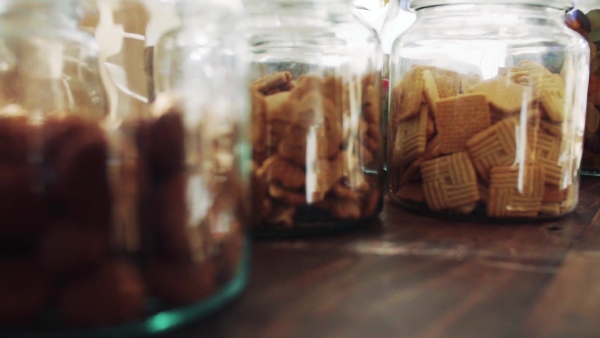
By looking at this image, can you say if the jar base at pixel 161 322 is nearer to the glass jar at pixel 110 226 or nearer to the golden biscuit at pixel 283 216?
the glass jar at pixel 110 226

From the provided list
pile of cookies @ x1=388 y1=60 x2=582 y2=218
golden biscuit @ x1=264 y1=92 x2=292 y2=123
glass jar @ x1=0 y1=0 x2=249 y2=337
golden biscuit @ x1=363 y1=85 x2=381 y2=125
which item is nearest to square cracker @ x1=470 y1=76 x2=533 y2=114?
pile of cookies @ x1=388 y1=60 x2=582 y2=218

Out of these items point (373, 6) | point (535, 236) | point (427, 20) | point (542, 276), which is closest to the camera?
point (542, 276)

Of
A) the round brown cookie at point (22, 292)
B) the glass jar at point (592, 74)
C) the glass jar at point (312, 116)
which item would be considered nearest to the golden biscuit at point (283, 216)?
the glass jar at point (312, 116)

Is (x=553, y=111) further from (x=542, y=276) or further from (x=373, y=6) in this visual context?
(x=373, y=6)

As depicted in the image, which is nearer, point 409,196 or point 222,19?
point 222,19

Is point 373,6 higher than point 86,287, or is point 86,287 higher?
point 373,6

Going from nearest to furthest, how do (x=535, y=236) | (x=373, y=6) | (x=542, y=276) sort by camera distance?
(x=542, y=276)
(x=535, y=236)
(x=373, y=6)

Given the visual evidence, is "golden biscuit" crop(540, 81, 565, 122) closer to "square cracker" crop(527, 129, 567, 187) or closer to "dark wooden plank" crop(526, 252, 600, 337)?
"square cracker" crop(527, 129, 567, 187)

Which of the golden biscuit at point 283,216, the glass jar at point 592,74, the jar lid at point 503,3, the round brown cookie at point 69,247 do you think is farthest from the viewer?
the glass jar at point 592,74

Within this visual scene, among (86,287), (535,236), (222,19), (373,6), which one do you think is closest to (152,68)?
(222,19)
